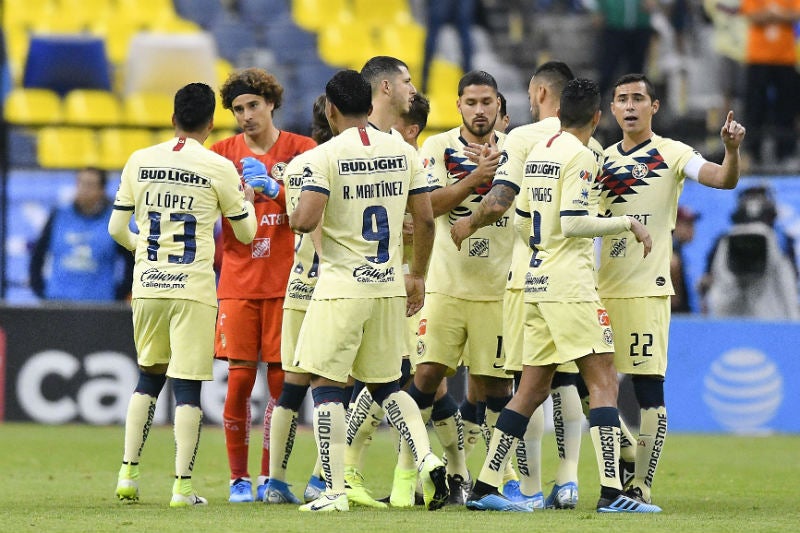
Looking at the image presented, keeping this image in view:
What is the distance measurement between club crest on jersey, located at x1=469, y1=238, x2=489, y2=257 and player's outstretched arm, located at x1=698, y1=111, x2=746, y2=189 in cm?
134

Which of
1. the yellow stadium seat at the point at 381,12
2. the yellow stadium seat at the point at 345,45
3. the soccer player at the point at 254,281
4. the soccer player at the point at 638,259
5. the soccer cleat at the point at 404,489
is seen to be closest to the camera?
the soccer player at the point at 638,259

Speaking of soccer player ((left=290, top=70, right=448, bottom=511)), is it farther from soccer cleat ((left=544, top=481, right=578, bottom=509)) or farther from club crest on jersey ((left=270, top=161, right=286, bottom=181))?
club crest on jersey ((left=270, top=161, right=286, bottom=181))

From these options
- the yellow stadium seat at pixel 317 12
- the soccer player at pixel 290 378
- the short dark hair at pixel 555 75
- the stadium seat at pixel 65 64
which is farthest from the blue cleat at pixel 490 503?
the yellow stadium seat at pixel 317 12

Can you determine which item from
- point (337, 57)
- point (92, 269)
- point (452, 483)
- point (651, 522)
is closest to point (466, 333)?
point (452, 483)

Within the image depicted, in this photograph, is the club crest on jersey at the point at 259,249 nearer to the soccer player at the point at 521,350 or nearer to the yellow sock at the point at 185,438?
the yellow sock at the point at 185,438

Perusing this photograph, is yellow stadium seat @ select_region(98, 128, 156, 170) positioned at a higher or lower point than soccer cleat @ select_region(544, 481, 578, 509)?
higher

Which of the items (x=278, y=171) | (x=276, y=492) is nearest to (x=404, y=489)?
(x=276, y=492)

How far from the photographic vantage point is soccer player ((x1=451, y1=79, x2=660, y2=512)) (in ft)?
25.0

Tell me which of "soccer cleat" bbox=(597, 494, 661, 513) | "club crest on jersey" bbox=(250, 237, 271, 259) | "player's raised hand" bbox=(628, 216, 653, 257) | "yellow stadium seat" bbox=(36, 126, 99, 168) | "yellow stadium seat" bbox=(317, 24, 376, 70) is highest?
"yellow stadium seat" bbox=(317, 24, 376, 70)

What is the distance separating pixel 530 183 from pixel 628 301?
3.31 feet

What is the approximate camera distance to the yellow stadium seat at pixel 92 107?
1984 cm

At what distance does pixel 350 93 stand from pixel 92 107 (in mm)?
13192

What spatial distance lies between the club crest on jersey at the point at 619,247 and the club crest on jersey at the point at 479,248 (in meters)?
0.76

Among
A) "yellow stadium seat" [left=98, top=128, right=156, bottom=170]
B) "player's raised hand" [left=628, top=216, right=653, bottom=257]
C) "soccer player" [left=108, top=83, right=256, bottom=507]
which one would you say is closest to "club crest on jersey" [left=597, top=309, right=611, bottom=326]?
"player's raised hand" [left=628, top=216, right=653, bottom=257]
